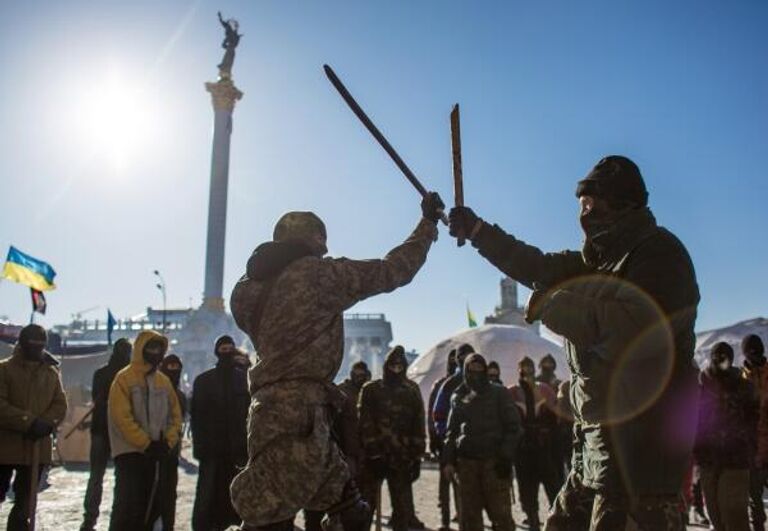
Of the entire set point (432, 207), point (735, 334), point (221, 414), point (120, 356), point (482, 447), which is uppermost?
point (735, 334)

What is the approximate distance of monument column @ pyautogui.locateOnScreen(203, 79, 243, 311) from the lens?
43.7 metres

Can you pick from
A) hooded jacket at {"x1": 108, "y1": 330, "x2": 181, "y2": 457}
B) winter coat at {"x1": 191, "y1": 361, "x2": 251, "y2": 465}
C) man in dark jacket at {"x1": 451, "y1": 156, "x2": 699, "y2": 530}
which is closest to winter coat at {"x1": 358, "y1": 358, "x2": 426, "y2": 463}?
winter coat at {"x1": 191, "y1": 361, "x2": 251, "y2": 465}

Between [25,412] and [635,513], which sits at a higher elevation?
[25,412]

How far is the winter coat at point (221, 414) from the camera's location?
6723 millimetres

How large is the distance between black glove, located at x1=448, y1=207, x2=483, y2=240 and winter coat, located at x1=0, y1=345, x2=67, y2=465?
15.3 feet

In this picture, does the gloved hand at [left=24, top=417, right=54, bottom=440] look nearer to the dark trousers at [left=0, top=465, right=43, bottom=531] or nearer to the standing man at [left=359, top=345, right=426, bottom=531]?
the dark trousers at [left=0, top=465, right=43, bottom=531]

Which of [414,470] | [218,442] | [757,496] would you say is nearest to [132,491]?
[218,442]

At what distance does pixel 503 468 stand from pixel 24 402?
15.8 feet

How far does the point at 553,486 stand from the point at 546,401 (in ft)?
3.71

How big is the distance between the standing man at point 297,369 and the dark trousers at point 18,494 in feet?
11.9

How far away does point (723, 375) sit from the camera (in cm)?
641

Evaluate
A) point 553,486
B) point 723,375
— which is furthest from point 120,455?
point 723,375

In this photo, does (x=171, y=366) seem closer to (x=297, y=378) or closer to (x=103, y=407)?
(x=103, y=407)

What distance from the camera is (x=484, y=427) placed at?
668cm
